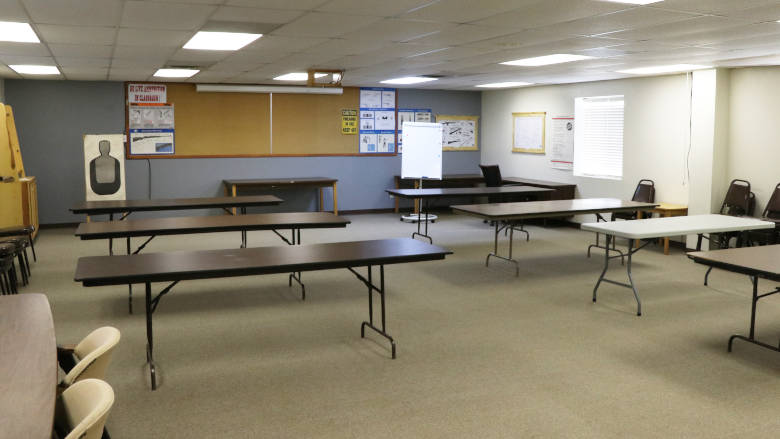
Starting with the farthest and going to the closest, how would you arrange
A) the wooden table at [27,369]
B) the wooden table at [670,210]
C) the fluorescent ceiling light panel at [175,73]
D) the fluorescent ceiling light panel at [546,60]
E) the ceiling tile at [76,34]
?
the fluorescent ceiling light panel at [175,73] → the wooden table at [670,210] → the fluorescent ceiling light panel at [546,60] → the ceiling tile at [76,34] → the wooden table at [27,369]

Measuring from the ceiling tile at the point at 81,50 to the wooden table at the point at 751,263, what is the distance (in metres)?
5.27

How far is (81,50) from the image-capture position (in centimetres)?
588

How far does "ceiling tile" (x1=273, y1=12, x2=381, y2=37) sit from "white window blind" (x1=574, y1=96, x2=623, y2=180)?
547 centimetres

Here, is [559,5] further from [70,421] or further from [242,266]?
[70,421]

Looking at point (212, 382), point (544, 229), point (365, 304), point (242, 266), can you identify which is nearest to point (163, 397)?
point (212, 382)

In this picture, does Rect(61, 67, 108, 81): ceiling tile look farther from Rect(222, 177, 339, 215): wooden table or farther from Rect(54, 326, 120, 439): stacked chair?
Rect(54, 326, 120, 439): stacked chair

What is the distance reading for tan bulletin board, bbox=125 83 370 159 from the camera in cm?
1002

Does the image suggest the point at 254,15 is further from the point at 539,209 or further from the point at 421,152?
the point at 421,152

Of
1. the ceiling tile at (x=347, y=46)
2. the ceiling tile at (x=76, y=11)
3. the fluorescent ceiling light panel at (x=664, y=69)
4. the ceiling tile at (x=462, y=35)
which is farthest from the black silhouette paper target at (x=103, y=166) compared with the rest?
the fluorescent ceiling light panel at (x=664, y=69)

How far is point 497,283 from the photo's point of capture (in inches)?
241

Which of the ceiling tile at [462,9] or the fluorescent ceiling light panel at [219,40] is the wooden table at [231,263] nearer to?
the ceiling tile at [462,9]

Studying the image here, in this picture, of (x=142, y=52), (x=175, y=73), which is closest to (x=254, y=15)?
(x=142, y=52)

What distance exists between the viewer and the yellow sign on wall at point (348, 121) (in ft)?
36.2

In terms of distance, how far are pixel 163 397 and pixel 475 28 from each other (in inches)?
132
